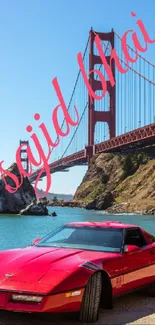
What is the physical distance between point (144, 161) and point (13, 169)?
127ft

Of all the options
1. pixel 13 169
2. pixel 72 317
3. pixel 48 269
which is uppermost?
pixel 13 169

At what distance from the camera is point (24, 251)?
621cm

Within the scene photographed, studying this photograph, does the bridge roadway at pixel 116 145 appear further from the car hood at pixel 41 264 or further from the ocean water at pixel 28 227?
the car hood at pixel 41 264

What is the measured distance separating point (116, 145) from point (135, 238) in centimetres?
7780

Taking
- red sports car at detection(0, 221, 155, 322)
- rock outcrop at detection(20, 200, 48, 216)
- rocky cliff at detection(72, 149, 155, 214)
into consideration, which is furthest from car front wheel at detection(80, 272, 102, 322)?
rocky cliff at detection(72, 149, 155, 214)

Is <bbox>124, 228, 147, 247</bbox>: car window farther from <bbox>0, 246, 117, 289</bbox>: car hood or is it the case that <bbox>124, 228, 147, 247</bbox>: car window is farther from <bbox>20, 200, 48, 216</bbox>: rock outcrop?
<bbox>20, 200, 48, 216</bbox>: rock outcrop

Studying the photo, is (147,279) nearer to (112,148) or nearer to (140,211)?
(140,211)

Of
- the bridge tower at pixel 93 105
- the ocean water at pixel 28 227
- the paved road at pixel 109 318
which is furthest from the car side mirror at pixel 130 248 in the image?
the bridge tower at pixel 93 105

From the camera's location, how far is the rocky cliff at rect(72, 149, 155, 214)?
86062 millimetres

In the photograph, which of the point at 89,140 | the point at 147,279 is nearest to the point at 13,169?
the point at 89,140

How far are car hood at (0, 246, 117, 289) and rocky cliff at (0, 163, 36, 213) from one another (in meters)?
64.2

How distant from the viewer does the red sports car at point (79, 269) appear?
519cm

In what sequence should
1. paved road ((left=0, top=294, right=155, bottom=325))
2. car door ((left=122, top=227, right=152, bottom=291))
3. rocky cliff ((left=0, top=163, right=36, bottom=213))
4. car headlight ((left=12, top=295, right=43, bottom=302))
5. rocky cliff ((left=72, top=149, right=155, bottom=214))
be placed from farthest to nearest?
rocky cliff ((left=72, top=149, right=155, bottom=214)) → rocky cliff ((left=0, top=163, right=36, bottom=213)) → car door ((left=122, top=227, right=152, bottom=291)) → paved road ((left=0, top=294, right=155, bottom=325)) → car headlight ((left=12, top=295, right=43, bottom=302))

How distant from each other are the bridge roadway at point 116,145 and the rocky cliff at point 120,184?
4619 mm
